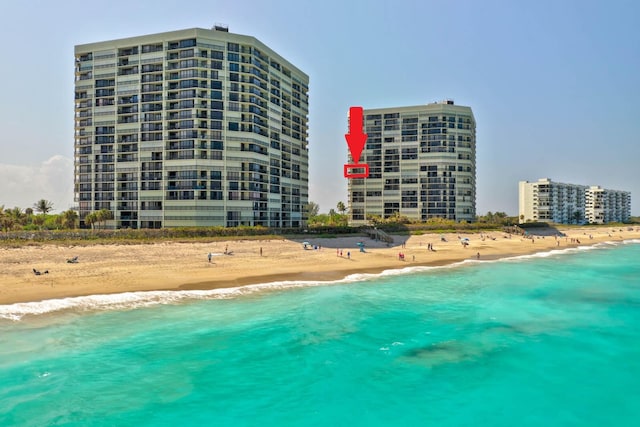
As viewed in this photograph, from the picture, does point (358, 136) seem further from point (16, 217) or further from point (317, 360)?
point (317, 360)

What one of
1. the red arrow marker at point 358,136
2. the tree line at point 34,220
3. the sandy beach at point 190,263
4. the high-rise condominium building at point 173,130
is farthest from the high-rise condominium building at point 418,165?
the tree line at point 34,220

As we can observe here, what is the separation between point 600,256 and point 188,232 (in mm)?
85458

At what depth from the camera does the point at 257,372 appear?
23.0m

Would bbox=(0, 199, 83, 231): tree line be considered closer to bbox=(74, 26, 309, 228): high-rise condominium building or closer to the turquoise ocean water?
bbox=(74, 26, 309, 228): high-rise condominium building

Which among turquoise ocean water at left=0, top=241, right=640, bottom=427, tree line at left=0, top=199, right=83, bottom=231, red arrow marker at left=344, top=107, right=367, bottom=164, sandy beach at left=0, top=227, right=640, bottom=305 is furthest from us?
red arrow marker at left=344, top=107, right=367, bottom=164

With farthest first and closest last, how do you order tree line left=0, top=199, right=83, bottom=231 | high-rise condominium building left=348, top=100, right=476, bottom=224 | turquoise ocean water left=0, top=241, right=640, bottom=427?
high-rise condominium building left=348, top=100, right=476, bottom=224
tree line left=0, top=199, right=83, bottom=231
turquoise ocean water left=0, top=241, right=640, bottom=427

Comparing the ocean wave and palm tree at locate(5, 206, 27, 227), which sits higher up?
palm tree at locate(5, 206, 27, 227)

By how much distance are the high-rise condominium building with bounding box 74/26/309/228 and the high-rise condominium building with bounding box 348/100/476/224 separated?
5866 cm

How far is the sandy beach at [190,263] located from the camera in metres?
39.9

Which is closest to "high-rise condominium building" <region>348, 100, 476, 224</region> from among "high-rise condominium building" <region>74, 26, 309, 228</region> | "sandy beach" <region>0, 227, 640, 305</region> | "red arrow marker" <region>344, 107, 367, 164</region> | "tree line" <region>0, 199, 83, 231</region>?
"red arrow marker" <region>344, 107, 367, 164</region>

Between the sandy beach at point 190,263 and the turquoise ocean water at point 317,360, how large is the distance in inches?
206

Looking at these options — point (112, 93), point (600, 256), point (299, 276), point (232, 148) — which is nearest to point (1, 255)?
point (299, 276)

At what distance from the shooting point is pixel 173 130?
94625 mm

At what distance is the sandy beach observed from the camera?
3988 centimetres
